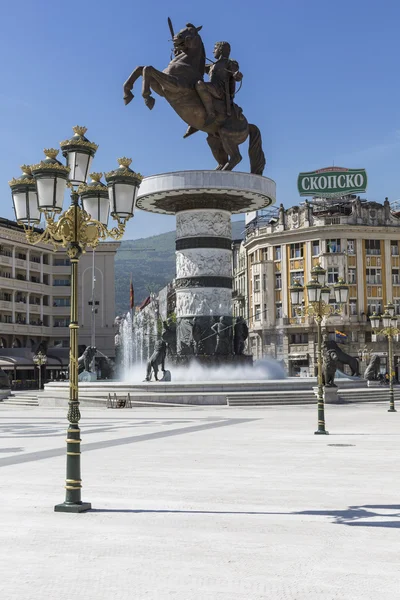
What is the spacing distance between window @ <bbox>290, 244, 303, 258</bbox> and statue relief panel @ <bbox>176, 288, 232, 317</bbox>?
49783mm

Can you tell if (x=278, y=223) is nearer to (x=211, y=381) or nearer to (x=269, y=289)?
(x=269, y=289)

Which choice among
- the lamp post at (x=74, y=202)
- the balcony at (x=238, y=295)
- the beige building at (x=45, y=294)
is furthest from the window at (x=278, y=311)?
the lamp post at (x=74, y=202)

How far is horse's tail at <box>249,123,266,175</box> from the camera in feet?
127

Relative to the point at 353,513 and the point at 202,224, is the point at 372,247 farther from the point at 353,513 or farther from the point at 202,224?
the point at 353,513

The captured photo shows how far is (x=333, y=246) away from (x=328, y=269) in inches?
96.6

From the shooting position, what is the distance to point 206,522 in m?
8.80

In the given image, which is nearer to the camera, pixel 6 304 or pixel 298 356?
pixel 6 304

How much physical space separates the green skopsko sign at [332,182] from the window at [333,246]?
7.24 meters

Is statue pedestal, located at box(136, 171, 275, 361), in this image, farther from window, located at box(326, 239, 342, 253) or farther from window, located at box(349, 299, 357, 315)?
window, located at box(349, 299, 357, 315)

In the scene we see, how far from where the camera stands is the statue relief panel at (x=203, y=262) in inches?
1435

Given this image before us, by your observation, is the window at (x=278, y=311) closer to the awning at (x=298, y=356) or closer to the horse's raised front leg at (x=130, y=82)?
the awning at (x=298, y=356)

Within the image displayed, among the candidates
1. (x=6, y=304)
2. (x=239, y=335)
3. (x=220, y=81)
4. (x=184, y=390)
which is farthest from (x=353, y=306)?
(x=184, y=390)

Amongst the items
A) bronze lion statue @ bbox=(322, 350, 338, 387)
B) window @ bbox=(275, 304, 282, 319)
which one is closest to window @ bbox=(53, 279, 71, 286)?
window @ bbox=(275, 304, 282, 319)

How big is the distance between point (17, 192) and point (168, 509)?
4760 millimetres
